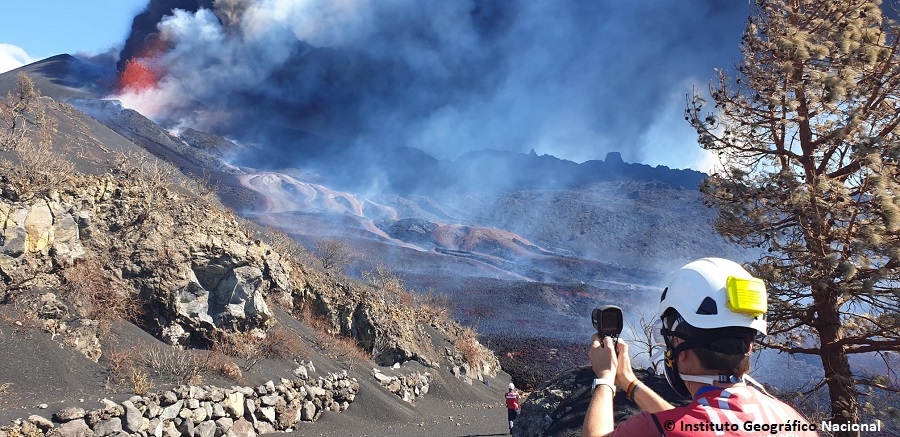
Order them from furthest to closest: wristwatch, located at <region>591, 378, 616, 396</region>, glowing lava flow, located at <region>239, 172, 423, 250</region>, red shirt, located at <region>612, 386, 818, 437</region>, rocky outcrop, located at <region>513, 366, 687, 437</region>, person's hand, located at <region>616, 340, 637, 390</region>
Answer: glowing lava flow, located at <region>239, 172, 423, 250</region> < rocky outcrop, located at <region>513, 366, 687, 437</region> < person's hand, located at <region>616, 340, 637, 390</region> < wristwatch, located at <region>591, 378, 616, 396</region> < red shirt, located at <region>612, 386, 818, 437</region>

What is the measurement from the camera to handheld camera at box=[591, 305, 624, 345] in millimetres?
1865

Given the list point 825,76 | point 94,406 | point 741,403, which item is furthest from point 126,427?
point 825,76

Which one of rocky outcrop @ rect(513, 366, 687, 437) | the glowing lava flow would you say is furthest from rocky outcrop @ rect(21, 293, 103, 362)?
the glowing lava flow

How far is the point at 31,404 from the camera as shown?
5.80m

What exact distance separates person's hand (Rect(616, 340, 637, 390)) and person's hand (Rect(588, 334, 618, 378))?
0.06 meters

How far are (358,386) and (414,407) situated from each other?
2231 millimetres

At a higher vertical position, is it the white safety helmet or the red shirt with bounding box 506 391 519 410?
the white safety helmet

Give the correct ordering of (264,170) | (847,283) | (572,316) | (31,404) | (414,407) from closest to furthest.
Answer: (847,283), (31,404), (414,407), (572,316), (264,170)

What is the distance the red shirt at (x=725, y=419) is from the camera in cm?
138

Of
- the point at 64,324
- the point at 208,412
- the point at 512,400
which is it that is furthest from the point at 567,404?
the point at 64,324

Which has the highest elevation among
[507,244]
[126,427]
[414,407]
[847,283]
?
[507,244]

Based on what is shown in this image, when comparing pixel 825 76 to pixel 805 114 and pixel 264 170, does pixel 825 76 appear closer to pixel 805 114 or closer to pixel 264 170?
pixel 805 114

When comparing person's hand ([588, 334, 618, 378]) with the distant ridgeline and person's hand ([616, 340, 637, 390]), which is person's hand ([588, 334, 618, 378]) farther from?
the distant ridgeline

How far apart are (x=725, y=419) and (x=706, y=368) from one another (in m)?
0.20
